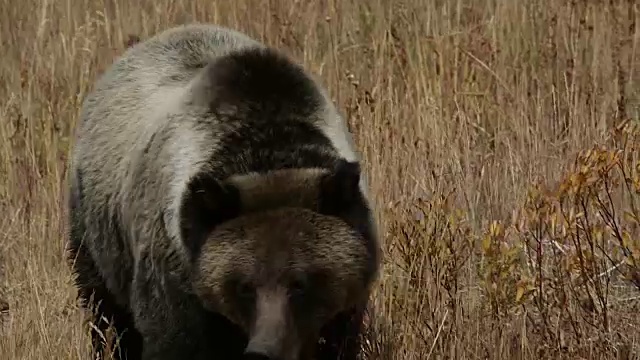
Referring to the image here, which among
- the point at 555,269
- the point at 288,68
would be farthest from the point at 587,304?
the point at 288,68

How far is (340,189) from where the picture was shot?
3.68 m

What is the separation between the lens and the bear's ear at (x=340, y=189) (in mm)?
3656

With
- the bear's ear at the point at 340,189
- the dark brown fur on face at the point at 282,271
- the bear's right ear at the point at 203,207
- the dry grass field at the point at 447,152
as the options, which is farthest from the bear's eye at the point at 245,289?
the dry grass field at the point at 447,152

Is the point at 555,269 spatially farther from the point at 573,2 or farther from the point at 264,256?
the point at 573,2

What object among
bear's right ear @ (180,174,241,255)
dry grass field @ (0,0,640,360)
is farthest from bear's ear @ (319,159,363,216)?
dry grass field @ (0,0,640,360)

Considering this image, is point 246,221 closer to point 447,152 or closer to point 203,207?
point 203,207

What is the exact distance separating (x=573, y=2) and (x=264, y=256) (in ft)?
14.9

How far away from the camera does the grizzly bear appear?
362 centimetres

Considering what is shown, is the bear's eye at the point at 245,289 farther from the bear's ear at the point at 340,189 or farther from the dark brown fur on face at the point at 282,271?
the bear's ear at the point at 340,189

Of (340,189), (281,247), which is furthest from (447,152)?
(281,247)

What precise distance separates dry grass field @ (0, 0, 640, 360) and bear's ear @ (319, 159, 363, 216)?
757mm

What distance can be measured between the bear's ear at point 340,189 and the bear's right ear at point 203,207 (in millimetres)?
276

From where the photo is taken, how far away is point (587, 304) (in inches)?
182

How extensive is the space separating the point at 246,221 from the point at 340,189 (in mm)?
315
